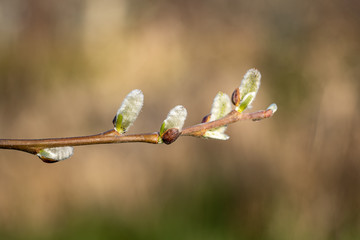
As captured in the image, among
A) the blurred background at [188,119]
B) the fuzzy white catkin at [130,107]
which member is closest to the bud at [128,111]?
the fuzzy white catkin at [130,107]

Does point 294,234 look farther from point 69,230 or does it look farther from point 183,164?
point 69,230

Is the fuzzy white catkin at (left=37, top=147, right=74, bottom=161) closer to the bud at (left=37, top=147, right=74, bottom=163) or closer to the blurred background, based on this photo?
the bud at (left=37, top=147, right=74, bottom=163)

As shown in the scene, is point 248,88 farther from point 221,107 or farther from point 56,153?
point 56,153

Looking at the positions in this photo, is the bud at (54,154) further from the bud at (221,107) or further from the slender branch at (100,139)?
the bud at (221,107)

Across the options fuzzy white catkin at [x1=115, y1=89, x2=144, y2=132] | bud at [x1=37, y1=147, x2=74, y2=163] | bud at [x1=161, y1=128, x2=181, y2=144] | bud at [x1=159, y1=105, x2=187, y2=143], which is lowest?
bud at [x1=37, y1=147, x2=74, y2=163]

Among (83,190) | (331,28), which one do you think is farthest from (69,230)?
(331,28)

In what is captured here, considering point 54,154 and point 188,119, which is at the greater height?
point 188,119

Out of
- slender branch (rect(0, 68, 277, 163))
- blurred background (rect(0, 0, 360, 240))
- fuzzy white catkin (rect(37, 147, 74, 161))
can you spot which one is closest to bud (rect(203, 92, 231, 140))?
slender branch (rect(0, 68, 277, 163))

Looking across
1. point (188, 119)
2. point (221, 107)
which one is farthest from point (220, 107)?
point (188, 119)
